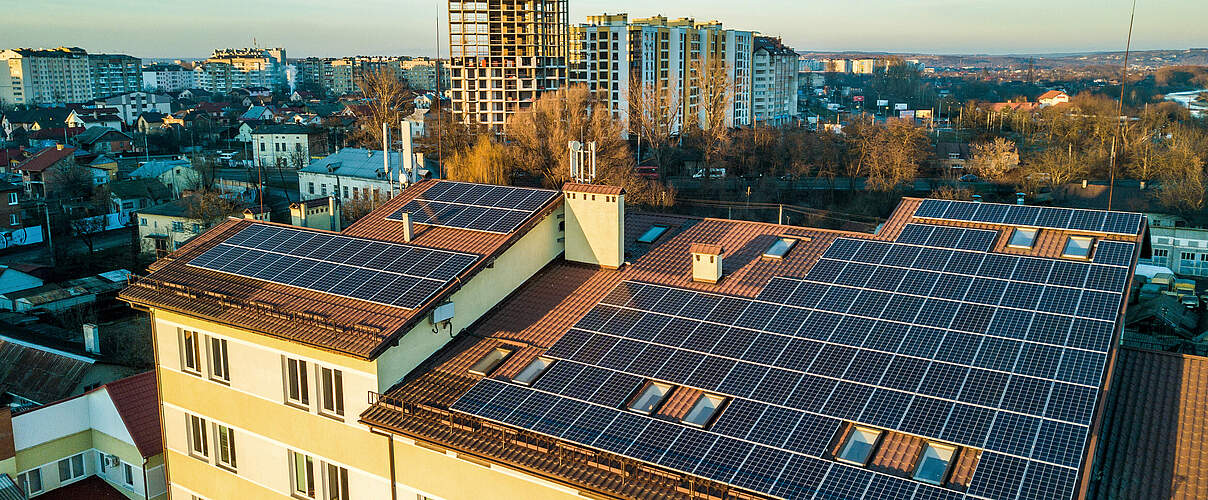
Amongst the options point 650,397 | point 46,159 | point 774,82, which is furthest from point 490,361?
point 774,82

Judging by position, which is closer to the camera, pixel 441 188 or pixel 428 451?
pixel 428 451

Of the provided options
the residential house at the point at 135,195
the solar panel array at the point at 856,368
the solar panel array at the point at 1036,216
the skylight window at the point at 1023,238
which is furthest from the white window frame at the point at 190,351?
the residential house at the point at 135,195

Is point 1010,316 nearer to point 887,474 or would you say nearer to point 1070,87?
point 887,474

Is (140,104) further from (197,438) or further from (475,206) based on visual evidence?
(475,206)

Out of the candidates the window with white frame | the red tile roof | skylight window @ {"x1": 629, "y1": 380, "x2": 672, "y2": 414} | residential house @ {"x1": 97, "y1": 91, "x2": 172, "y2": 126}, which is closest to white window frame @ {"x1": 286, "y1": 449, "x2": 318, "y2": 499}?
skylight window @ {"x1": 629, "y1": 380, "x2": 672, "y2": 414}

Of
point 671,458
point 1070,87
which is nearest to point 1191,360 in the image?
point 671,458

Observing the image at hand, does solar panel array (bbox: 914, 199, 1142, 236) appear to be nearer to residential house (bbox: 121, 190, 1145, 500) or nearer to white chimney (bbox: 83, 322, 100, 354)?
residential house (bbox: 121, 190, 1145, 500)
